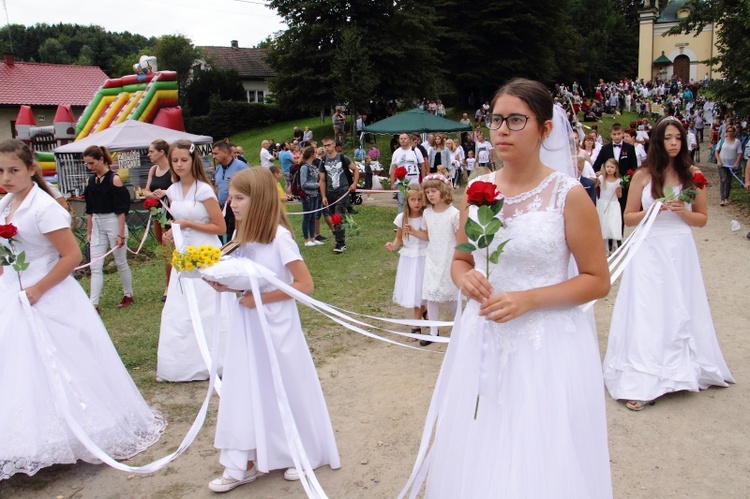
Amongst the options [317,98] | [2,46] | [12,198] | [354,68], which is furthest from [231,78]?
[12,198]

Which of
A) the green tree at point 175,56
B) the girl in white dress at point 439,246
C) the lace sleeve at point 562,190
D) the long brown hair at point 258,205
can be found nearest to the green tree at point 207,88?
the green tree at point 175,56

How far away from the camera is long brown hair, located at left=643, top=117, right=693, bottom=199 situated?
18.5 feet

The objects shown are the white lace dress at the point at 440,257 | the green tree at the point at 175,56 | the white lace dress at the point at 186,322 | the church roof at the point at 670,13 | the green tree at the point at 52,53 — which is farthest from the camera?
the green tree at the point at 52,53

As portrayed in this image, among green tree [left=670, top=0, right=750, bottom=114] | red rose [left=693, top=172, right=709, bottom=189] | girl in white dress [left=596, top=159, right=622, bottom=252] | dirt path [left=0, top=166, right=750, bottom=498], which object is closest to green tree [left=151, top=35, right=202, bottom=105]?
green tree [left=670, top=0, right=750, bottom=114]

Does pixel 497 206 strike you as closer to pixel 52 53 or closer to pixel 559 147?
pixel 559 147

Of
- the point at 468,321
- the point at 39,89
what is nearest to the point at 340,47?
the point at 39,89

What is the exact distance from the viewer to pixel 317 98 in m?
38.8

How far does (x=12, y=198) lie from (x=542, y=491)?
4.25 m

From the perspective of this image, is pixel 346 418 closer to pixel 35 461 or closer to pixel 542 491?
pixel 35 461

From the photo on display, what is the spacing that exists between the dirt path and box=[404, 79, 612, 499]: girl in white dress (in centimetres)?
157

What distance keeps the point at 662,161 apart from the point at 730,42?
17026mm

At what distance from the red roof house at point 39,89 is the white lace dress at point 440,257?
140ft

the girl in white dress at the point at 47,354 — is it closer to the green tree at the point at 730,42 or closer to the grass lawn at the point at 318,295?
the grass lawn at the point at 318,295

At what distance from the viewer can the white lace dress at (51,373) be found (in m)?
4.32
